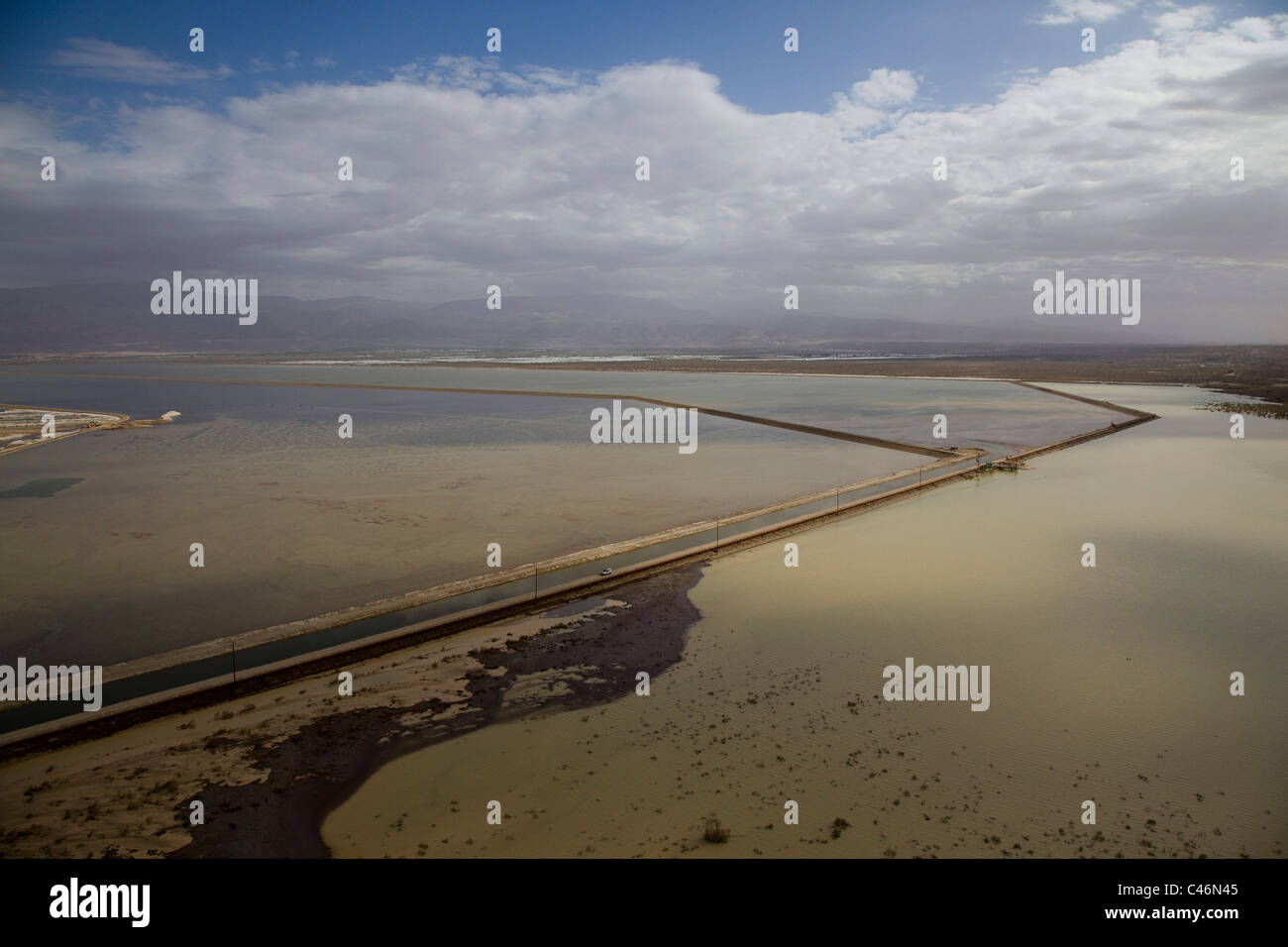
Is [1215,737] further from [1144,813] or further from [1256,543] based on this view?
[1256,543]

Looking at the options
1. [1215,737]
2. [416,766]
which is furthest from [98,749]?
[1215,737]

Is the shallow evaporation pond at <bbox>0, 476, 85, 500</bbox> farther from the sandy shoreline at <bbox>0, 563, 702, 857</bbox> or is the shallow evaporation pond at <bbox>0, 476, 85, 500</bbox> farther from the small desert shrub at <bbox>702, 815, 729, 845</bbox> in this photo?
the small desert shrub at <bbox>702, 815, 729, 845</bbox>

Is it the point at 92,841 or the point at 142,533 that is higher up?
the point at 142,533

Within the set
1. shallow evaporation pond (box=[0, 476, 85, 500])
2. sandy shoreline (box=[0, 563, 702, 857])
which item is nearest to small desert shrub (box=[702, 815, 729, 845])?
sandy shoreline (box=[0, 563, 702, 857])

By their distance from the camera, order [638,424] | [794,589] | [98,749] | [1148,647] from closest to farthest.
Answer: [98,749]
[1148,647]
[794,589]
[638,424]

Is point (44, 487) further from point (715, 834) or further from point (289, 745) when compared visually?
point (715, 834)

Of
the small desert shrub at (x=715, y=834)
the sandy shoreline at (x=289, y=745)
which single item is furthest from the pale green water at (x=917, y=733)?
the sandy shoreline at (x=289, y=745)

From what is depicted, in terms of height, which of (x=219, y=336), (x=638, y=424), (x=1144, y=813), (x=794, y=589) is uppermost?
(x=219, y=336)
